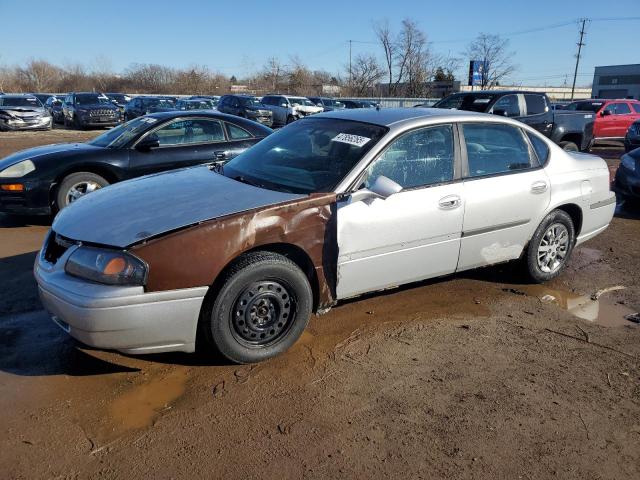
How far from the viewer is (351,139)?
389 cm

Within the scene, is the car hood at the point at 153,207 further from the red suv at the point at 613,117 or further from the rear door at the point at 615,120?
the rear door at the point at 615,120

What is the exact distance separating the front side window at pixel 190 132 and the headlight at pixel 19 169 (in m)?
1.53

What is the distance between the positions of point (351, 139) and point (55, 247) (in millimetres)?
2184

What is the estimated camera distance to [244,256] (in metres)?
3.18

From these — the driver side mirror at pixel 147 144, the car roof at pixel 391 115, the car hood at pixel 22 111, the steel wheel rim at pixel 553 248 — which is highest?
the car roof at pixel 391 115

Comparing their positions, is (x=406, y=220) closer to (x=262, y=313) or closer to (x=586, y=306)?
(x=262, y=313)

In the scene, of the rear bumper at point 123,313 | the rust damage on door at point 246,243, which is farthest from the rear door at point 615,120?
the rear bumper at point 123,313

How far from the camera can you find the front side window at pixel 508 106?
36.9 feet

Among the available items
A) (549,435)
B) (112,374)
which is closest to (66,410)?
(112,374)

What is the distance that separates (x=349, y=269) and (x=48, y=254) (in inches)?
77.7

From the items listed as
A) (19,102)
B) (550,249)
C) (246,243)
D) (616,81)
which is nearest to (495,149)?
(550,249)

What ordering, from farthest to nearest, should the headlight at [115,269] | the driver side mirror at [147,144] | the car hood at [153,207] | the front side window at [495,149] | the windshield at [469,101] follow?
the windshield at [469,101] → the driver side mirror at [147,144] → the front side window at [495,149] → the car hood at [153,207] → the headlight at [115,269]

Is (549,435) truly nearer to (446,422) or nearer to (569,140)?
(446,422)

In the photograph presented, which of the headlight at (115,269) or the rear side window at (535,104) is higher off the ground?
the rear side window at (535,104)
